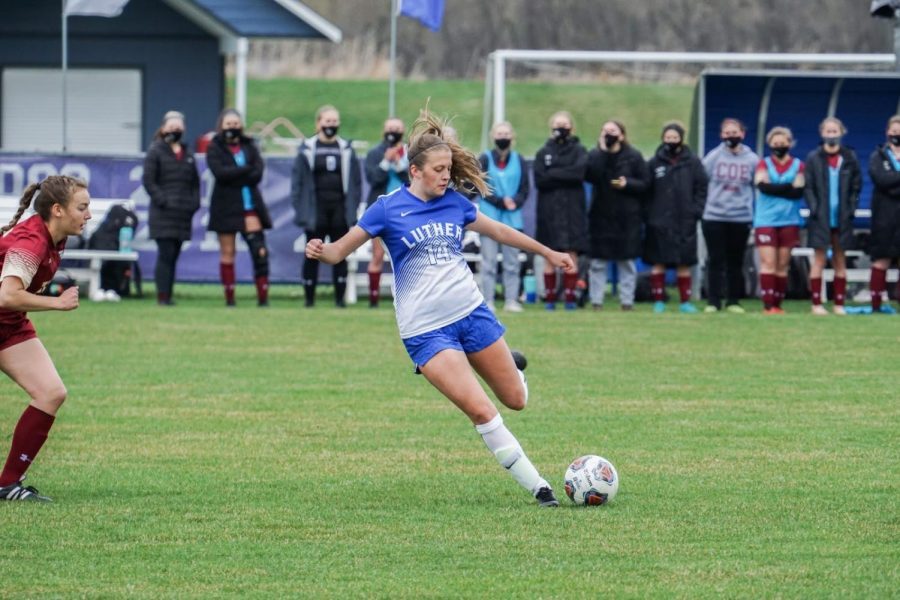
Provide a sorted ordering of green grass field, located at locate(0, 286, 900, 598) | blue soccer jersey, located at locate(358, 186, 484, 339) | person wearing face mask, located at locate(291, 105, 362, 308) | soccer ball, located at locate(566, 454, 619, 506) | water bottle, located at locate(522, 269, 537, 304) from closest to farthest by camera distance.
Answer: green grass field, located at locate(0, 286, 900, 598)
soccer ball, located at locate(566, 454, 619, 506)
blue soccer jersey, located at locate(358, 186, 484, 339)
person wearing face mask, located at locate(291, 105, 362, 308)
water bottle, located at locate(522, 269, 537, 304)

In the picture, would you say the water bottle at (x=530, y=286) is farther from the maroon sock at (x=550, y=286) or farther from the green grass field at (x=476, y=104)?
the green grass field at (x=476, y=104)

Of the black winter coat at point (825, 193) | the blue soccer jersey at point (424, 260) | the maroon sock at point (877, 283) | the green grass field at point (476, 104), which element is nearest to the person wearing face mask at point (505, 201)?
the black winter coat at point (825, 193)

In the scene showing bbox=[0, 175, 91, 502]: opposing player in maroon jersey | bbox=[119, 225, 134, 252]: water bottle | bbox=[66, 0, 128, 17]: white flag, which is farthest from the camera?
bbox=[66, 0, 128, 17]: white flag

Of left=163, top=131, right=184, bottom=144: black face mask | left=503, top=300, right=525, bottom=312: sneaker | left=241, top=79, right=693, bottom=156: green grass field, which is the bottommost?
left=503, top=300, right=525, bottom=312: sneaker

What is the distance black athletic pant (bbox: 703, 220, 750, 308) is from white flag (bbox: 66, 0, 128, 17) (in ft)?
26.1

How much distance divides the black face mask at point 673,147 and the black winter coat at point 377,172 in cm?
289

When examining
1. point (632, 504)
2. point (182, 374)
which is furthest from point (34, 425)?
point (182, 374)

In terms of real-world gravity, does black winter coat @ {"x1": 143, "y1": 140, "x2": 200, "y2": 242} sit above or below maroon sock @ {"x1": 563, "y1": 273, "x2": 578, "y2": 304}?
above

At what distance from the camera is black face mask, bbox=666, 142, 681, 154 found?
17922 millimetres

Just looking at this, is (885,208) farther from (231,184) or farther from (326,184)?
(231,184)

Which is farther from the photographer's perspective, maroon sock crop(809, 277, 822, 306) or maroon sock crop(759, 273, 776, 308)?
maroon sock crop(809, 277, 822, 306)

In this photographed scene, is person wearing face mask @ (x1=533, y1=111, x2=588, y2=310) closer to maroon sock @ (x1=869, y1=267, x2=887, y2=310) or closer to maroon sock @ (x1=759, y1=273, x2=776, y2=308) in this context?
maroon sock @ (x1=759, y1=273, x2=776, y2=308)

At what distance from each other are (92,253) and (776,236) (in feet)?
25.5

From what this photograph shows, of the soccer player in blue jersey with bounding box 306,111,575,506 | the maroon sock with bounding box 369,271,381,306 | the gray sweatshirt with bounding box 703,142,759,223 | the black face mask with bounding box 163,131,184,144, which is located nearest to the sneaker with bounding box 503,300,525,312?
the maroon sock with bounding box 369,271,381,306
